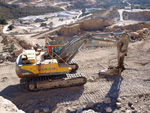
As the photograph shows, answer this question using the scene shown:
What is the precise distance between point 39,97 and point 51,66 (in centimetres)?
158

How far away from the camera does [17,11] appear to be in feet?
184

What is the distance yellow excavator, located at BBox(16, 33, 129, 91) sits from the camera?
297 inches

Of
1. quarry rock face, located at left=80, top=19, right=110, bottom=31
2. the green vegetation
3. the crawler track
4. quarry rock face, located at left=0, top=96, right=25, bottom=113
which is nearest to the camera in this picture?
quarry rock face, located at left=0, top=96, right=25, bottom=113

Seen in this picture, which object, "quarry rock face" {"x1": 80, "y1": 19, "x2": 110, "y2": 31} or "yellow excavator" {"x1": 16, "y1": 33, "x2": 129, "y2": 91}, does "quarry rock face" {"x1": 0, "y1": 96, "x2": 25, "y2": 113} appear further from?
"quarry rock face" {"x1": 80, "y1": 19, "x2": 110, "y2": 31}

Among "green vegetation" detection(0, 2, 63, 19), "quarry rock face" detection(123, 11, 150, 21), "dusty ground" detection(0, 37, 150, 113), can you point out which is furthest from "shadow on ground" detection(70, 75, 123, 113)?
"green vegetation" detection(0, 2, 63, 19)

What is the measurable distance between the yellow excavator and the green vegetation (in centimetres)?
4563

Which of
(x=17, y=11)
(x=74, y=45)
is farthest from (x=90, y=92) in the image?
(x=17, y=11)

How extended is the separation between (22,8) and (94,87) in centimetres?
5986

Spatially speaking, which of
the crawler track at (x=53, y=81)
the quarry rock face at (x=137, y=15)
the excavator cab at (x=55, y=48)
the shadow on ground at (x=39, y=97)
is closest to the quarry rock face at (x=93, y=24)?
the excavator cab at (x=55, y=48)

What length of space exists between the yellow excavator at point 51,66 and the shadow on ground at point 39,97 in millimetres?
298

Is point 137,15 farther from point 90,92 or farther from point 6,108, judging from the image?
point 6,108

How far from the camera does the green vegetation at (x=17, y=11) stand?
50.7 meters

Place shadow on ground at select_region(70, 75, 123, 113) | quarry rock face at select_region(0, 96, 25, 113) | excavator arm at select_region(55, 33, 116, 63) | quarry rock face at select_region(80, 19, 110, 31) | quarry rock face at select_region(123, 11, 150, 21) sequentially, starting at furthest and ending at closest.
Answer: quarry rock face at select_region(123, 11, 150, 21) → quarry rock face at select_region(80, 19, 110, 31) → excavator arm at select_region(55, 33, 116, 63) → shadow on ground at select_region(70, 75, 123, 113) → quarry rock face at select_region(0, 96, 25, 113)

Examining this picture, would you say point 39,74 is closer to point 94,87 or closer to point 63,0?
point 94,87
